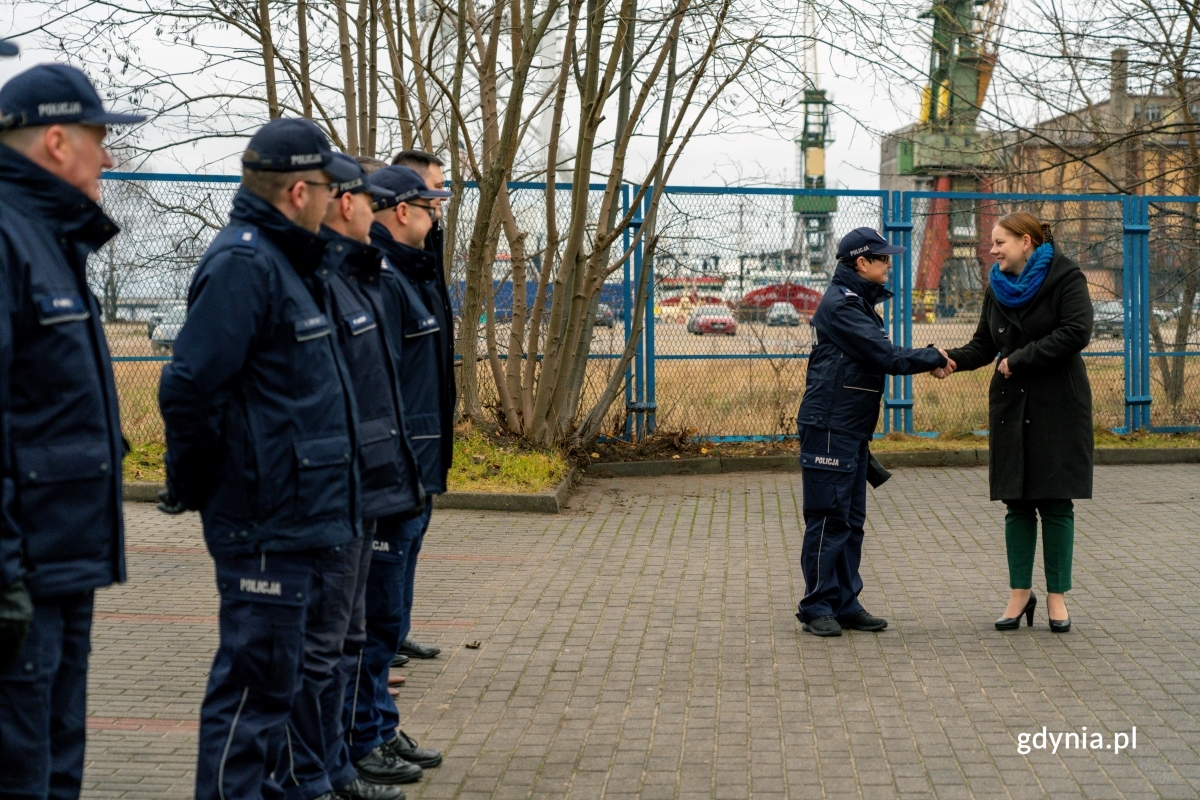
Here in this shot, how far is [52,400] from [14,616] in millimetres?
537

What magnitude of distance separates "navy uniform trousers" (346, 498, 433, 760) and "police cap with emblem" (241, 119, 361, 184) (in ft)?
4.52

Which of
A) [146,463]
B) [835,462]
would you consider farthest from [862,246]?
[146,463]

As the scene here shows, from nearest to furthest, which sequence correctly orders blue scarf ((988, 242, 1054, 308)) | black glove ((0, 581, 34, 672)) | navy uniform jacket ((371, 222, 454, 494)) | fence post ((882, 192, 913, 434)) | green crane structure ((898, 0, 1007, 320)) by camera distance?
black glove ((0, 581, 34, 672)) < navy uniform jacket ((371, 222, 454, 494)) < blue scarf ((988, 242, 1054, 308)) < fence post ((882, 192, 913, 434)) < green crane structure ((898, 0, 1007, 320))

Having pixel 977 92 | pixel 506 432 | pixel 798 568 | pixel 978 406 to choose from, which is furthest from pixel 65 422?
pixel 977 92

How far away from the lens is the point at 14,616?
2.82m

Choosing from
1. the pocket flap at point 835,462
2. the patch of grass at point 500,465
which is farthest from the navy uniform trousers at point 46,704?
the patch of grass at point 500,465

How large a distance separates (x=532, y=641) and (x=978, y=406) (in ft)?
27.3

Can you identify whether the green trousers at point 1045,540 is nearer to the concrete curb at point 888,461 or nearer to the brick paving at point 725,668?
the brick paving at point 725,668

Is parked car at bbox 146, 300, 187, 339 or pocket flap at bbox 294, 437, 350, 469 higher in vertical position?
parked car at bbox 146, 300, 187, 339

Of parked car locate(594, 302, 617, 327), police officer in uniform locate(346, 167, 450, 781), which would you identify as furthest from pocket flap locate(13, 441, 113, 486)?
parked car locate(594, 302, 617, 327)

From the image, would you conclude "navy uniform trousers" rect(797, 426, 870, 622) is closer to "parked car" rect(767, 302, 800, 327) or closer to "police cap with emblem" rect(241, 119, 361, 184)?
"police cap with emblem" rect(241, 119, 361, 184)

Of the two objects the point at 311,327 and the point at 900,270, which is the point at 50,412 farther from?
the point at 900,270

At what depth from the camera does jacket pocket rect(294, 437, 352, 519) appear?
364 cm

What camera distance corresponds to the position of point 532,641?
253 inches
